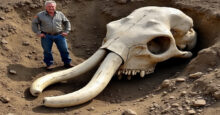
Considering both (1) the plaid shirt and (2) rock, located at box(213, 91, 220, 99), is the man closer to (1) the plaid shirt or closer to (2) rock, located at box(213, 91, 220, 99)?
(1) the plaid shirt

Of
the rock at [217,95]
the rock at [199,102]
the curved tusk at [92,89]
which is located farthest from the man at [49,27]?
the rock at [217,95]

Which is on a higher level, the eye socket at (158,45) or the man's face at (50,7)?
the man's face at (50,7)

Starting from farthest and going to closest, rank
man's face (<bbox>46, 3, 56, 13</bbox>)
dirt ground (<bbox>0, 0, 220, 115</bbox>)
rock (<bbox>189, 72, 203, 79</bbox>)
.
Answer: man's face (<bbox>46, 3, 56, 13</bbox>) → rock (<bbox>189, 72, 203, 79</bbox>) → dirt ground (<bbox>0, 0, 220, 115</bbox>)

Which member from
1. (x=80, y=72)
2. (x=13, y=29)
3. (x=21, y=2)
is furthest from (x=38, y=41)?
(x=80, y=72)

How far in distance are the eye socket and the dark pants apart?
56.6 inches

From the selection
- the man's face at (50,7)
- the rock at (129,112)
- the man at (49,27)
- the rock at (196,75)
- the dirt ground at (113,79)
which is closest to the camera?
the rock at (129,112)

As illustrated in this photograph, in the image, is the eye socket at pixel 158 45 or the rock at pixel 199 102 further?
the eye socket at pixel 158 45

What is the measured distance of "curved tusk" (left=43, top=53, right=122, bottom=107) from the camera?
421 centimetres

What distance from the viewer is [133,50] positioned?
5.00 meters

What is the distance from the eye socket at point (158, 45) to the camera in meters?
5.26

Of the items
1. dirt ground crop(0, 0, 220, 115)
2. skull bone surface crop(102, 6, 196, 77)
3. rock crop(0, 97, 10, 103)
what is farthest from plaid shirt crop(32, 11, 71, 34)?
rock crop(0, 97, 10, 103)

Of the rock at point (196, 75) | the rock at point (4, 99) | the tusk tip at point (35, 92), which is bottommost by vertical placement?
the rock at point (4, 99)

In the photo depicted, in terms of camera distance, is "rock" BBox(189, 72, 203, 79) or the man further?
the man

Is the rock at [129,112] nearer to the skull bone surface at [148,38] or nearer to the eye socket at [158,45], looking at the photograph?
the skull bone surface at [148,38]
